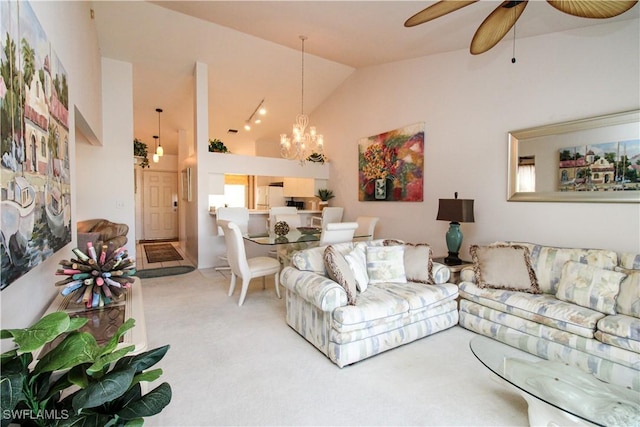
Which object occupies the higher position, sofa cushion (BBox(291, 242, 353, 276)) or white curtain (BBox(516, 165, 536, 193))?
white curtain (BBox(516, 165, 536, 193))

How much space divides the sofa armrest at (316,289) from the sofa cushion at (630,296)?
2.09 metres

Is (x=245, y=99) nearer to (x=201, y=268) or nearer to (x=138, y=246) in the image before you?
(x=201, y=268)

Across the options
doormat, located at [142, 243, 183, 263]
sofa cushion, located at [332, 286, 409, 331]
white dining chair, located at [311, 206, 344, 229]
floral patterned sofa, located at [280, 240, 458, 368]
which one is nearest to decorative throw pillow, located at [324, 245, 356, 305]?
floral patterned sofa, located at [280, 240, 458, 368]

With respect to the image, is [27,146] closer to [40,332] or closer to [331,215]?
[40,332]

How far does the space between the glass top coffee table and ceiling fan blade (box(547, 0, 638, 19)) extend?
6.62ft

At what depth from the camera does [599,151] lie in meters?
2.83

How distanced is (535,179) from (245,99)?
5370mm

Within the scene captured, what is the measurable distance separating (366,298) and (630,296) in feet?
6.39

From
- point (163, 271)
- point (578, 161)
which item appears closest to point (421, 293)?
point (578, 161)

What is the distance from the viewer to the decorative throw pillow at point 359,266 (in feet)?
8.81

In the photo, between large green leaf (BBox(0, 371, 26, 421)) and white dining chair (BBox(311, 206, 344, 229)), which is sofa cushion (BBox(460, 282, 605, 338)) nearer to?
large green leaf (BBox(0, 371, 26, 421))

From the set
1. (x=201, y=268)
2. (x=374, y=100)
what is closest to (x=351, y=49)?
(x=374, y=100)

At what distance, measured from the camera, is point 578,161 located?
296 centimetres

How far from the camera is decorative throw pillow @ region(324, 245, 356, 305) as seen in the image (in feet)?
7.96
